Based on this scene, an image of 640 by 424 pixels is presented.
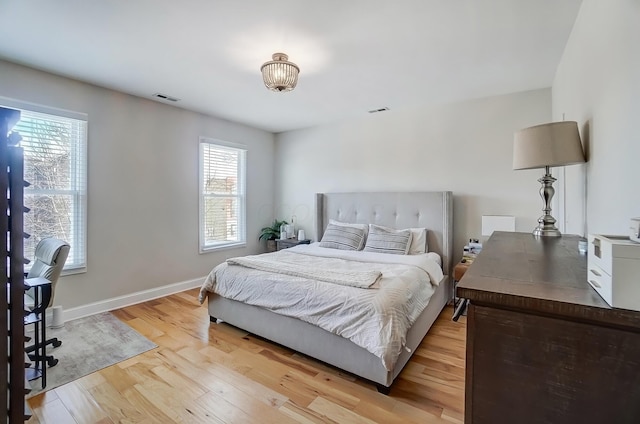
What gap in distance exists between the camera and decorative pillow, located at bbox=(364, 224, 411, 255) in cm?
347

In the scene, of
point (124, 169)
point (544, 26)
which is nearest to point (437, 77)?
point (544, 26)

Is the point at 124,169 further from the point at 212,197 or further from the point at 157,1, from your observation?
the point at 157,1

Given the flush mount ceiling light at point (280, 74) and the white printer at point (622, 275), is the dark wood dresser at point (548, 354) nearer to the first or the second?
the white printer at point (622, 275)

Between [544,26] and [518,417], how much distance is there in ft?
8.52

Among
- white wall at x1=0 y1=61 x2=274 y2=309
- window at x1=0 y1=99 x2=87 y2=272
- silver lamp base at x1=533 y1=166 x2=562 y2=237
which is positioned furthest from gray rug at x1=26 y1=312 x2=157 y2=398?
silver lamp base at x1=533 y1=166 x2=562 y2=237

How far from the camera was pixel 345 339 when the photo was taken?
205 centimetres

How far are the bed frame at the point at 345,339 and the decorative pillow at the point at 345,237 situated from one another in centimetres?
27

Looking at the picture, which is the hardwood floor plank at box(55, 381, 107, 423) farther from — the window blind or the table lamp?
the table lamp

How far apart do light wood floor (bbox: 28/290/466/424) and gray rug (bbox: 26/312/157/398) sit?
0.11m

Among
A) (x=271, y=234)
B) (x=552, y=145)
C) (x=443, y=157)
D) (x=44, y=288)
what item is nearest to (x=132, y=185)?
(x=44, y=288)

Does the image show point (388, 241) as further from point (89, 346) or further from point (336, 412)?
point (89, 346)

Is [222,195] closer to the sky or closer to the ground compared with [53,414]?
closer to the sky

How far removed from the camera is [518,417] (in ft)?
2.12

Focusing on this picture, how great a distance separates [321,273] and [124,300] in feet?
8.43
